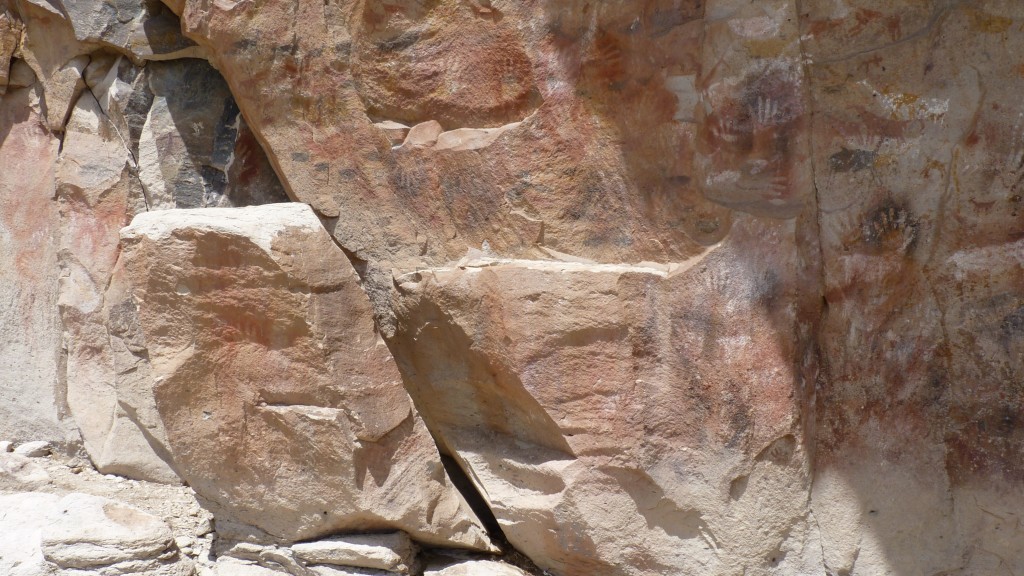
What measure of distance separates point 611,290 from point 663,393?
279mm

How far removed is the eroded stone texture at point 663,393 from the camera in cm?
211

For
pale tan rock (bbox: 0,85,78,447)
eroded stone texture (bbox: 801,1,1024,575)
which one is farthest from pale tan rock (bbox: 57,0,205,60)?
eroded stone texture (bbox: 801,1,1024,575)

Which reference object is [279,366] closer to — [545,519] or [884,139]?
[545,519]

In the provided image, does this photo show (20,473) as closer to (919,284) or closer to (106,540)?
(106,540)

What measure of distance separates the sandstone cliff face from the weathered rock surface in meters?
0.04

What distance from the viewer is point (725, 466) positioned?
2.15 meters

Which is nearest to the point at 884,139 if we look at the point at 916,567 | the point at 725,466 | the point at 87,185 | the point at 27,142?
the point at 725,466

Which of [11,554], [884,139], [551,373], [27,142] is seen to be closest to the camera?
[884,139]

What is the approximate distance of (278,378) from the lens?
7.25ft

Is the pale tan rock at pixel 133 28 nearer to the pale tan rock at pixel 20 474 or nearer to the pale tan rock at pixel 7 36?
the pale tan rock at pixel 7 36

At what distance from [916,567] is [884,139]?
1.01 meters

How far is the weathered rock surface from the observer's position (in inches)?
89.6

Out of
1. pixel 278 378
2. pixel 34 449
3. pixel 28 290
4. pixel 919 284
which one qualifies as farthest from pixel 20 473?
pixel 919 284

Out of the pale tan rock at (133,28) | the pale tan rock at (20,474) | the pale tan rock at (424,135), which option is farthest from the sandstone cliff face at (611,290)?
the pale tan rock at (20,474)
